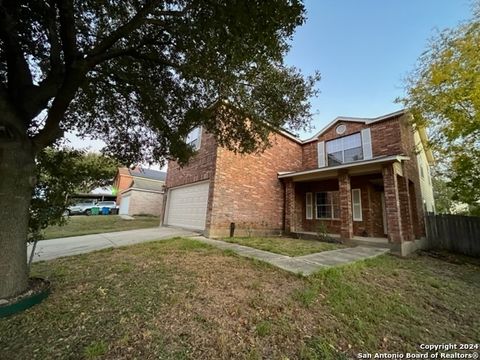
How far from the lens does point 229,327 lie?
8.77 feet

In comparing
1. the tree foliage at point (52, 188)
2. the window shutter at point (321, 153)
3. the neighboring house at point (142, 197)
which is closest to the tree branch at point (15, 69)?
the tree foliage at point (52, 188)

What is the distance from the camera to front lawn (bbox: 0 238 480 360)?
2326mm

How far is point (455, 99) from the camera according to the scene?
781 centimetres

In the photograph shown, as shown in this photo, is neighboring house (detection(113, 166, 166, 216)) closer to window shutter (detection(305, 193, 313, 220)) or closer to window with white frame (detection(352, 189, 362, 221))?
window shutter (detection(305, 193, 313, 220))

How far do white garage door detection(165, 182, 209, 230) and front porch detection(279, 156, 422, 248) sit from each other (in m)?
4.42

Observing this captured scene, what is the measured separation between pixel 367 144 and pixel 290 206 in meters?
4.75

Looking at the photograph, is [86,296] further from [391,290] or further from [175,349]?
[391,290]

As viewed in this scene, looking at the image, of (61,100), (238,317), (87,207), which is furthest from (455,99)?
(87,207)

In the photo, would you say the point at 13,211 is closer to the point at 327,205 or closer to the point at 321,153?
the point at 327,205

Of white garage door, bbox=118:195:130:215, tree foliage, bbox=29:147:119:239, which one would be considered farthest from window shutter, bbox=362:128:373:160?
white garage door, bbox=118:195:130:215

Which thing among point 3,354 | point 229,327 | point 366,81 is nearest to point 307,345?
point 229,327

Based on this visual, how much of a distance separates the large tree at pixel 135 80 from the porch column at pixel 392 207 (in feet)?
15.4

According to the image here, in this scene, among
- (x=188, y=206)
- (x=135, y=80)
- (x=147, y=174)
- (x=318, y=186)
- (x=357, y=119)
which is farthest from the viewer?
(x=147, y=174)

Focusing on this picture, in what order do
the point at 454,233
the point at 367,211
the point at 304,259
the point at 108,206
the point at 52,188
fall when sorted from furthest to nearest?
the point at 108,206 → the point at 367,211 → the point at 454,233 → the point at 304,259 → the point at 52,188
